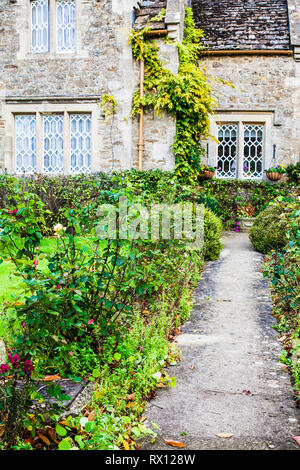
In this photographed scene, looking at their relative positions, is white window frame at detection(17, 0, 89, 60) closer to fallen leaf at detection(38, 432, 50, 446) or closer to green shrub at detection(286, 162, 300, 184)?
green shrub at detection(286, 162, 300, 184)

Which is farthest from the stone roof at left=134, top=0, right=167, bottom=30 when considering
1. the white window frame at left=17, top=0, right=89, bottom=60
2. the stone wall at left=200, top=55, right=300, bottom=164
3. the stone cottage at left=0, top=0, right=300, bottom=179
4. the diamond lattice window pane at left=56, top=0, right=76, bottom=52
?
the stone wall at left=200, top=55, right=300, bottom=164

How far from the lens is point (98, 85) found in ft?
36.0

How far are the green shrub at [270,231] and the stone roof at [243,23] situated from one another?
6.31 meters

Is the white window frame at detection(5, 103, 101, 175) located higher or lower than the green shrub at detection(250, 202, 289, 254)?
higher

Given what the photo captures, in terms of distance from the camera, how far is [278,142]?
1266cm

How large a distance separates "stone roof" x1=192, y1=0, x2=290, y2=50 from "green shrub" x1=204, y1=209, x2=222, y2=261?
6.81 meters

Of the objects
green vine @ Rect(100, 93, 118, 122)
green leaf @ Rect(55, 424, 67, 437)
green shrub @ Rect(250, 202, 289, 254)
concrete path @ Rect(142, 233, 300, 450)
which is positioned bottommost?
concrete path @ Rect(142, 233, 300, 450)

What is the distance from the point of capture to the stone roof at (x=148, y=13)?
425 inches

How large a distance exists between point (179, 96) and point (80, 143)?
9.12 feet

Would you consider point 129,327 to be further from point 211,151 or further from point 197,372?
point 211,151

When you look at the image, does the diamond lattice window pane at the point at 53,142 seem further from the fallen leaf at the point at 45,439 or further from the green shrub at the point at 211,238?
the fallen leaf at the point at 45,439

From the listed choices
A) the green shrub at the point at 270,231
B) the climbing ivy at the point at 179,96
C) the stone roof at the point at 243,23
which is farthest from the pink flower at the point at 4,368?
the stone roof at the point at 243,23

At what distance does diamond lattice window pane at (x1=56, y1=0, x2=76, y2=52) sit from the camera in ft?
36.6
